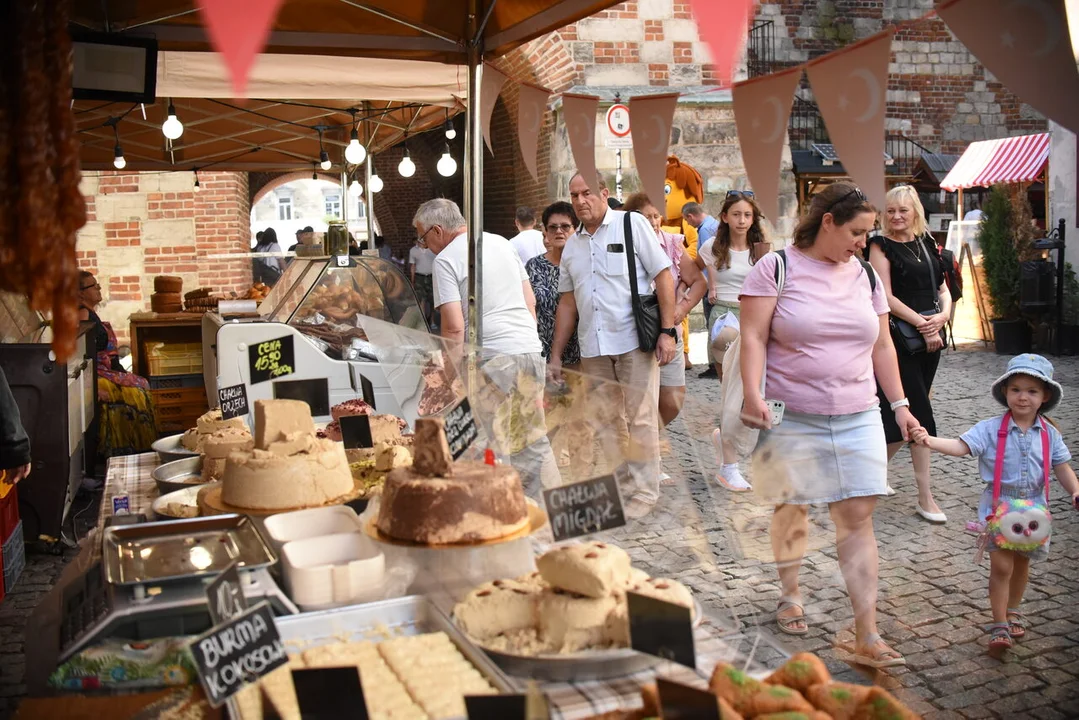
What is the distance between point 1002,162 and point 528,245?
13463 mm

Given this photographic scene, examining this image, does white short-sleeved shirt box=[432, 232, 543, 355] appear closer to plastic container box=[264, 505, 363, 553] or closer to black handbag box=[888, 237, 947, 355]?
black handbag box=[888, 237, 947, 355]

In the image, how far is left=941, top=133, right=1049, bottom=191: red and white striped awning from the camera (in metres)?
17.9

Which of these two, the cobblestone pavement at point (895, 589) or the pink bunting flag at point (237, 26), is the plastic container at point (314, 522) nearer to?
the cobblestone pavement at point (895, 589)

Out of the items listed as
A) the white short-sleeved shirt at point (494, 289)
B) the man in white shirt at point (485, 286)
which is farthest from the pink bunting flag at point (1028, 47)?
the white short-sleeved shirt at point (494, 289)

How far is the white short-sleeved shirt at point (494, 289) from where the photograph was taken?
5.09 m

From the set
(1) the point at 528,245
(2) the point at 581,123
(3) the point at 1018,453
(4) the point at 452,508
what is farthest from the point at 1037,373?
(1) the point at 528,245

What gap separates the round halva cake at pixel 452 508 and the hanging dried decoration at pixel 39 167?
76 cm

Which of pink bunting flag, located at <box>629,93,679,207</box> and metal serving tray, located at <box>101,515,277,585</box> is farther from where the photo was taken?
pink bunting flag, located at <box>629,93,679,207</box>

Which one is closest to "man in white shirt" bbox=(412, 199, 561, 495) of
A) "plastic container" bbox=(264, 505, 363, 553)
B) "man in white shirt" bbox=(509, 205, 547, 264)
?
"plastic container" bbox=(264, 505, 363, 553)

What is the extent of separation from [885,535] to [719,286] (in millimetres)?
2425

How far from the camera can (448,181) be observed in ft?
77.7

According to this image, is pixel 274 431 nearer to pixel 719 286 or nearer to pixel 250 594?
pixel 250 594

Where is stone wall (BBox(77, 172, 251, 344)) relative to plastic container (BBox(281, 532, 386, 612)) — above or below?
above

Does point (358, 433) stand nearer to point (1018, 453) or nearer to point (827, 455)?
point (827, 455)
